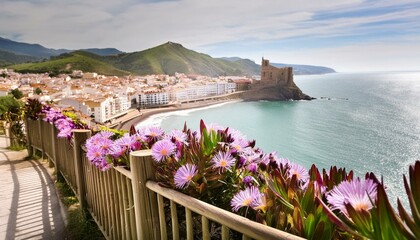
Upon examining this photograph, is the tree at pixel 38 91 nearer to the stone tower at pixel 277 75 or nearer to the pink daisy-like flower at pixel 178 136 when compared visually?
the stone tower at pixel 277 75

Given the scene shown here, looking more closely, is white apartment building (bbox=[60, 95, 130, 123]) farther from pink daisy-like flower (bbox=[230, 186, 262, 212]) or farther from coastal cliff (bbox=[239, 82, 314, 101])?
pink daisy-like flower (bbox=[230, 186, 262, 212])

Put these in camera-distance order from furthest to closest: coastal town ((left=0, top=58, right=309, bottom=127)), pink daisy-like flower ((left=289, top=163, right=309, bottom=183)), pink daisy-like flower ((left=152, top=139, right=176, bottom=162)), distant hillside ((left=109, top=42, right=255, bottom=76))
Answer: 1. distant hillside ((left=109, top=42, right=255, bottom=76))
2. coastal town ((left=0, top=58, right=309, bottom=127))
3. pink daisy-like flower ((left=152, top=139, right=176, bottom=162))
4. pink daisy-like flower ((left=289, top=163, right=309, bottom=183))

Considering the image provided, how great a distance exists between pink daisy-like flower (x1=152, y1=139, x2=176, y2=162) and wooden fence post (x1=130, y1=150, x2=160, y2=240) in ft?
0.26

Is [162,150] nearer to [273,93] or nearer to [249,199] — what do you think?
[249,199]

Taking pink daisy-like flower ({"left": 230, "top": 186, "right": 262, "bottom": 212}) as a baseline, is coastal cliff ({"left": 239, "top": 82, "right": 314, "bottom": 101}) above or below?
below

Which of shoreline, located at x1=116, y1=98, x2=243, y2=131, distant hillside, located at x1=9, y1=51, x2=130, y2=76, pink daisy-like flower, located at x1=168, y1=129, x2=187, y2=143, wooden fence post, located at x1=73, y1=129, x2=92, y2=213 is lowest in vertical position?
shoreline, located at x1=116, y1=98, x2=243, y2=131

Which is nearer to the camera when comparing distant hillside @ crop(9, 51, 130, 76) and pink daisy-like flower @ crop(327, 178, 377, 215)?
pink daisy-like flower @ crop(327, 178, 377, 215)

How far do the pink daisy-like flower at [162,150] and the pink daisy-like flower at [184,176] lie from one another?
167mm

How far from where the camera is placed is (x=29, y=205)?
3.92m

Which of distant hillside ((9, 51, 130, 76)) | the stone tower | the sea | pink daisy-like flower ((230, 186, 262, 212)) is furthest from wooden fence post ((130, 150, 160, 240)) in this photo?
distant hillside ((9, 51, 130, 76))

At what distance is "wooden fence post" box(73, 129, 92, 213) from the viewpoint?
3.18 m

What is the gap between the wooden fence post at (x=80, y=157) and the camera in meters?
3.18

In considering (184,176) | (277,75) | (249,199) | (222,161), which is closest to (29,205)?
(184,176)

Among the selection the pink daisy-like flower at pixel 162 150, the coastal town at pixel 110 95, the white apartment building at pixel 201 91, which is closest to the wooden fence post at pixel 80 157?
the pink daisy-like flower at pixel 162 150
